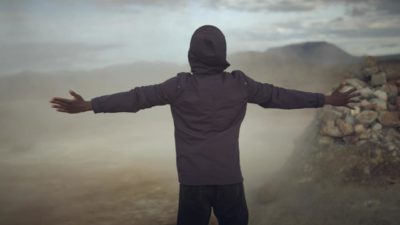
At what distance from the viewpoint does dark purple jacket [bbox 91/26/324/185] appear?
286 cm

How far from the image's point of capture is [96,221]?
241 inches

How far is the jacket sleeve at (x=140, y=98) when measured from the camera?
286 centimetres

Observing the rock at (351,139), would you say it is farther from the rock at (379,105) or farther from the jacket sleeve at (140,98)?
the jacket sleeve at (140,98)

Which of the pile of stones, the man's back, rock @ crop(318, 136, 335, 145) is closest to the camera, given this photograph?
the man's back

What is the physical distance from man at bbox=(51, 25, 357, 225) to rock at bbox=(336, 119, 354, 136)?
358 centimetres

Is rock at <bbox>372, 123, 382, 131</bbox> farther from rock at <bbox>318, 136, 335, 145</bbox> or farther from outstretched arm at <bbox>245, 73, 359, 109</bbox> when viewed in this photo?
outstretched arm at <bbox>245, 73, 359, 109</bbox>

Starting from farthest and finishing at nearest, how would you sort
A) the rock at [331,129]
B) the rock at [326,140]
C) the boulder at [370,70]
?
the boulder at [370,70] < the rock at [326,140] < the rock at [331,129]

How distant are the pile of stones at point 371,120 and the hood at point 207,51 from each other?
359 centimetres

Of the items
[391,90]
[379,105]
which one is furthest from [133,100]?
[391,90]

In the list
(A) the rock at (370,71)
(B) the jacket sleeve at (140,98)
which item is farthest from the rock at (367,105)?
(B) the jacket sleeve at (140,98)

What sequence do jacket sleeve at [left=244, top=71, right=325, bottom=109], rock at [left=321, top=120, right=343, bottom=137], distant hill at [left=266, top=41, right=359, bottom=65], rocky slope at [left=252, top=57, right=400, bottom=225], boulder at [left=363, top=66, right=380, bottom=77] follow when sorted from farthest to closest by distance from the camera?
distant hill at [left=266, top=41, right=359, bottom=65]
boulder at [left=363, top=66, right=380, bottom=77]
rock at [left=321, top=120, right=343, bottom=137]
rocky slope at [left=252, top=57, right=400, bottom=225]
jacket sleeve at [left=244, top=71, right=325, bottom=109]

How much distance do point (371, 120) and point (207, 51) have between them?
3981mm

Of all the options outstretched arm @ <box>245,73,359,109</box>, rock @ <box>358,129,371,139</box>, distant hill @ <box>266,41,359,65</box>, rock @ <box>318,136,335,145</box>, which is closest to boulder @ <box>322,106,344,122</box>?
rock @ <box>318,136,335,145</box>

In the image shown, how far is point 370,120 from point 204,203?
12.9ft
